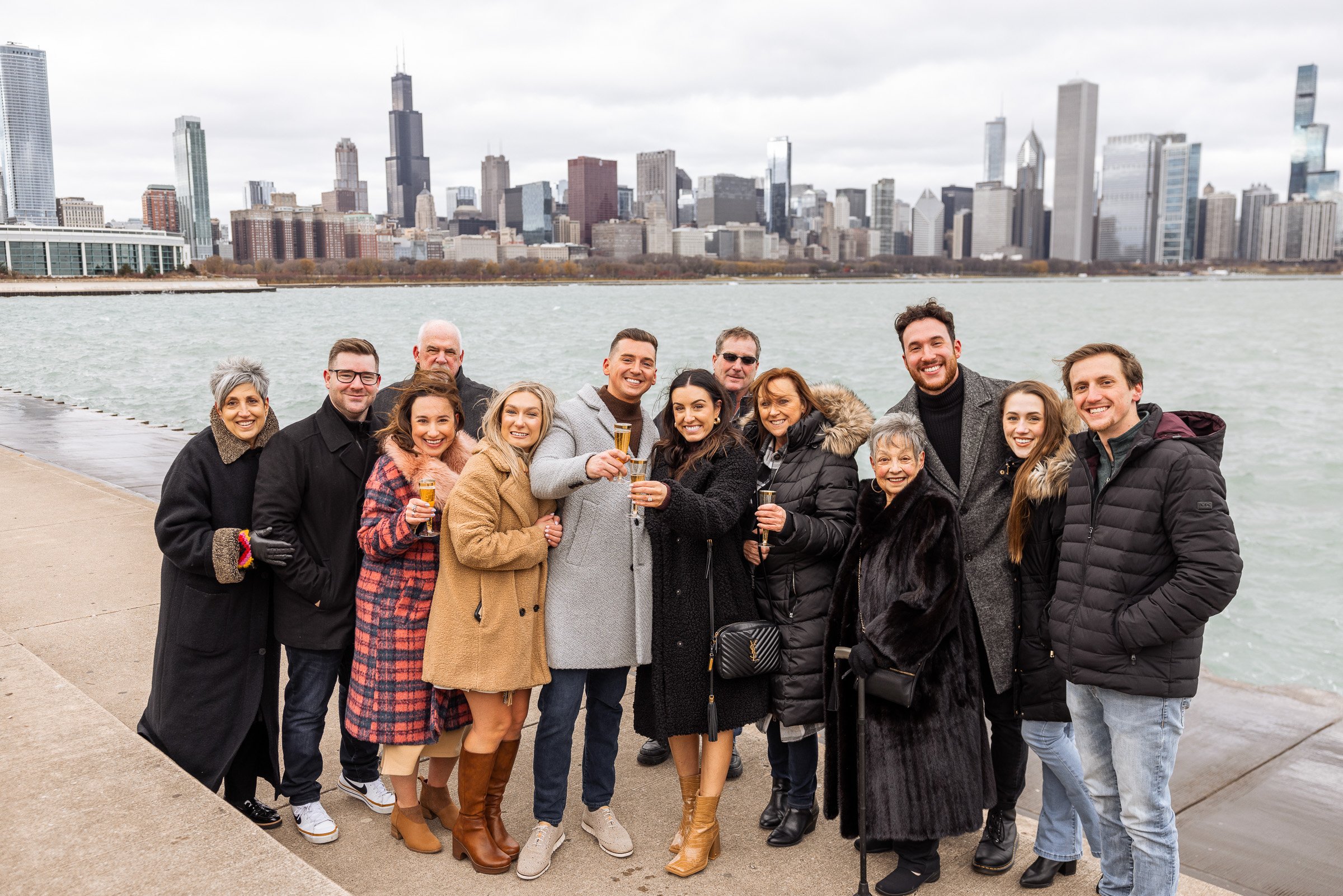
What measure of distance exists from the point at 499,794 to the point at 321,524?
1247 mm

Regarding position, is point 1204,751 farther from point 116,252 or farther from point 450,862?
point 116,252

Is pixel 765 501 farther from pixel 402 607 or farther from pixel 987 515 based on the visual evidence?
pixel 402 607

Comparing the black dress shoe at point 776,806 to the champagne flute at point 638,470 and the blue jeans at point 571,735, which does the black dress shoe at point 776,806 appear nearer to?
the blue jeans at point 571,735

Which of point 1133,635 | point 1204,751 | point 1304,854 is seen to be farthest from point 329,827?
point 1204,751

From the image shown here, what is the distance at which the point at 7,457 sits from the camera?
12109 mm

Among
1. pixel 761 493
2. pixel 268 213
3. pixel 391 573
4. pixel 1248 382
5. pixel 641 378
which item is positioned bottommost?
pixel 1248 382

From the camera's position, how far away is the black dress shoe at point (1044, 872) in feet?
12.1

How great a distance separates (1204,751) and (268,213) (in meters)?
189

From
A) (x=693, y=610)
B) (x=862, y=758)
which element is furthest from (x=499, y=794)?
(x=862, y=758)

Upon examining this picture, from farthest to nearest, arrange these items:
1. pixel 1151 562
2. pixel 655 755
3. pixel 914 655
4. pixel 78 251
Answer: pixel 78 251, pixel 655 755, pixel 914 655, pixel 1151 562

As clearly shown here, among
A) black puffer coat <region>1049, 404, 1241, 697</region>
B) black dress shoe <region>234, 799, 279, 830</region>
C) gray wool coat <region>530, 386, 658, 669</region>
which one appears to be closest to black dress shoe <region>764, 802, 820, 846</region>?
gray wool coat <region>530, 386, 658, 669</region>

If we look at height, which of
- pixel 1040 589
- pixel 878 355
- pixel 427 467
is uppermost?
pixel 427 467

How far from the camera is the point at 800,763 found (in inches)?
159

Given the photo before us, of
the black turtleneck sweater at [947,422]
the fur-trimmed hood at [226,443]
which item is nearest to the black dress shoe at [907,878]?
the black turtleneck sweater at [947,422]
